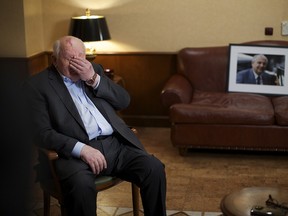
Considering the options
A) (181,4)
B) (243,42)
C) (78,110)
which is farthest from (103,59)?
(78,110)

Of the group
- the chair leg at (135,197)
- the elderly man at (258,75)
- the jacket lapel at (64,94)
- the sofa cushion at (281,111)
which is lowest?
the chair leg at (135,197)

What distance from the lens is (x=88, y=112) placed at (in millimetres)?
2457

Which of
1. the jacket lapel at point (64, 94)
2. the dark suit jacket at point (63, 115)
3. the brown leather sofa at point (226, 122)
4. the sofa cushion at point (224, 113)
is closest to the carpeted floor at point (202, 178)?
the brown leather sofa at point (226, 122)

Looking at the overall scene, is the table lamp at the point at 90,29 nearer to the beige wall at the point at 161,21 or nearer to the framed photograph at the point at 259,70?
the beige wall at the point at 161,21

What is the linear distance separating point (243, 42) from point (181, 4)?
71 cm

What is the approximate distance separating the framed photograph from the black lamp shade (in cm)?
125

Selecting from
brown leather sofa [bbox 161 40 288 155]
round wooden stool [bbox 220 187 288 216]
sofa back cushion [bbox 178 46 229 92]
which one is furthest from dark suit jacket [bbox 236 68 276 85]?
round wooden stool [bbox 220 187 288 216]

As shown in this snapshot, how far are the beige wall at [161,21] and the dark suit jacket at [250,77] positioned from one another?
0.41 meters

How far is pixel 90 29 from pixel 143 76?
0.81 meters

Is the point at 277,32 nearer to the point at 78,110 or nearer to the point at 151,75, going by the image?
the point at 151,75

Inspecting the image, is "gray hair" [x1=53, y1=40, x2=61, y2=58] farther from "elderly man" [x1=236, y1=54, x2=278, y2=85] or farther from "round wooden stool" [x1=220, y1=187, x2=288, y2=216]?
"elderly man" [x1=236, y1=54, x2=278, y2=85]

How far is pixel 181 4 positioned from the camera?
454cm

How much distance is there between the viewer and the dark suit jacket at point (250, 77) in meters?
4.25

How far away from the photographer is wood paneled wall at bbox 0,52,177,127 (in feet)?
15.3
